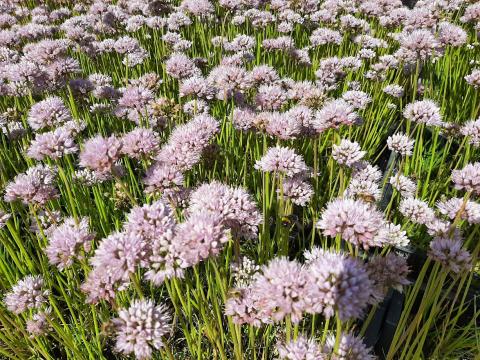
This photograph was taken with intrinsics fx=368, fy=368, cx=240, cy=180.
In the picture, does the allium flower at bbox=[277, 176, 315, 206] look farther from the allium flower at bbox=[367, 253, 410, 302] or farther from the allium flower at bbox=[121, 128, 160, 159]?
the allium flower at bbox=[121, 128, 160, 159]

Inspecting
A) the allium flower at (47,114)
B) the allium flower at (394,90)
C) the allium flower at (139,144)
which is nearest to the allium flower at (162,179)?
the allium flower at (139,144)

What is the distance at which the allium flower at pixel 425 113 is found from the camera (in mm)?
2346

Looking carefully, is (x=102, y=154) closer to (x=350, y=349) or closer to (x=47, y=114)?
(x=47, y=114)

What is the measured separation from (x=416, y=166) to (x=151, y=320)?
2368 millimetres

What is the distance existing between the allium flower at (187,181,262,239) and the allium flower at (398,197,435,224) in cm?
95

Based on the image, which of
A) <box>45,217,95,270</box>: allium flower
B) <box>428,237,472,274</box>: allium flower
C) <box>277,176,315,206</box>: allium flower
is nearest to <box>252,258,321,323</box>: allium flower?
<box>428,237,472,274</box>: allium flower

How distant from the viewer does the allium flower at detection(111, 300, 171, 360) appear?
1133 millimetres

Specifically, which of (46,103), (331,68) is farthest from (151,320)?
(331,68)

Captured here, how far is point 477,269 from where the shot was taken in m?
2.33

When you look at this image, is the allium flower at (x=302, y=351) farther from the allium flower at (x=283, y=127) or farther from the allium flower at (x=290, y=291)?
the allium flower at (x=283, y=127)

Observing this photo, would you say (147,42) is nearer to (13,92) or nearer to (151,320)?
(13,92)

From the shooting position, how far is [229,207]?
140 centimetres

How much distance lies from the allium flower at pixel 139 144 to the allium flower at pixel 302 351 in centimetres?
107

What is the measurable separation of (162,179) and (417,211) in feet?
4.40
